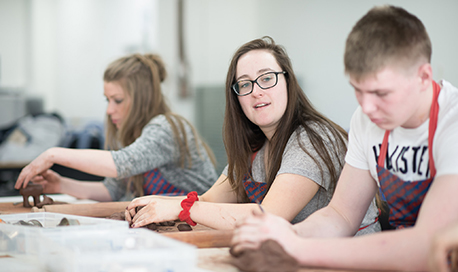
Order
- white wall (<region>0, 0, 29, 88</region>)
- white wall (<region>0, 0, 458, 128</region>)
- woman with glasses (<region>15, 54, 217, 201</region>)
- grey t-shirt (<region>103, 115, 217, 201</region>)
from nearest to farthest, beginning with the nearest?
grey t-shirt (<region>103, 115, 217, 201</region>)
woman with glasses (<region>15, 54, 217, 201</region>)
white wall (<region>0, 0, 458, 128</region>)
white wall (<region>0, 0, 29, 88</region>)

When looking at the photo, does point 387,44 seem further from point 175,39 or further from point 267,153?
point 175,39

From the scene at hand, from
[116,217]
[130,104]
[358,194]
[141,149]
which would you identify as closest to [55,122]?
[130,104]

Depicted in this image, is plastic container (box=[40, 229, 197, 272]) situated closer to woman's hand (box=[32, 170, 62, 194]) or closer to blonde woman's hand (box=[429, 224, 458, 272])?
blonde woman's hand (box=[429, 224, 458, 272])

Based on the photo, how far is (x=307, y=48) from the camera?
2.62 m

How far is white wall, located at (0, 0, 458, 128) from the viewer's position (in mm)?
2385

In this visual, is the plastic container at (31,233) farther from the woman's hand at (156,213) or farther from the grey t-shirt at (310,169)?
the grey t-shirt at (310,169)

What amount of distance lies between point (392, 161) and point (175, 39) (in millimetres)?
3684

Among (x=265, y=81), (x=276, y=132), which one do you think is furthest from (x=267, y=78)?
(x=276, y=132)

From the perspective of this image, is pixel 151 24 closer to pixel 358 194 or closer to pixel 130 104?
pixel 130 104

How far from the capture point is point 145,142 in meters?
1.87

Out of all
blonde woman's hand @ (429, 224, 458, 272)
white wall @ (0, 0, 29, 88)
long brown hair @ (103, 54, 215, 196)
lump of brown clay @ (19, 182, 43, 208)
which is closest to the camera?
blonde woman's hand @ (429, 224, 458, 272)

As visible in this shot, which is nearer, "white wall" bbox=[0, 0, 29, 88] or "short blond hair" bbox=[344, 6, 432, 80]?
"short blond hair" bbox=[344, 6, 432, 80]

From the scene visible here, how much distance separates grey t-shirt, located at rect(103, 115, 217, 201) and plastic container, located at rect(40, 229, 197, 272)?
892 millimetres

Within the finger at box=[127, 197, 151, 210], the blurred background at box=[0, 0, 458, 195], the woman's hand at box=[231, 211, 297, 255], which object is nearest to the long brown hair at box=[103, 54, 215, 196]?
the blurred background at box=[0, 0, 458, 195]
